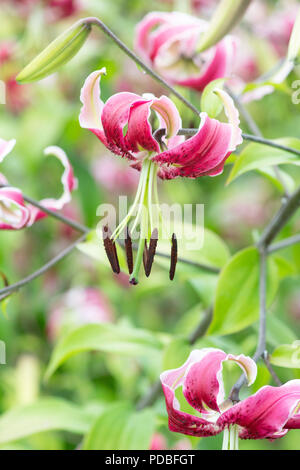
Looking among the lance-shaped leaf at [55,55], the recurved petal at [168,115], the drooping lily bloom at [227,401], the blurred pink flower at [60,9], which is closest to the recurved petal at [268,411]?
the drooping lily bloom at [227,401]

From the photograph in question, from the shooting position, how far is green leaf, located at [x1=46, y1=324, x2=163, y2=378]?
34.9 inches

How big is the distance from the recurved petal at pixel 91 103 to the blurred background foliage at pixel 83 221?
20.0 inches

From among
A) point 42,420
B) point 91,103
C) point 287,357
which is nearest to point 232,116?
point 91,103

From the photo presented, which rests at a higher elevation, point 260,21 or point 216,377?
point 260,21

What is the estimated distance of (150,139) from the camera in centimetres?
56

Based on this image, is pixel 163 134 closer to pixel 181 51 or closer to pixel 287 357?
pixel 287 357

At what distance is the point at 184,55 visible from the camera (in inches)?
34.5

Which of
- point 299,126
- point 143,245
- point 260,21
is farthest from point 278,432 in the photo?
point 260,21

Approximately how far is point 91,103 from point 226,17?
216mm

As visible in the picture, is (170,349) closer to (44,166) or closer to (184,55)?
(184,55)

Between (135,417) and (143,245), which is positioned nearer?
(143,245)

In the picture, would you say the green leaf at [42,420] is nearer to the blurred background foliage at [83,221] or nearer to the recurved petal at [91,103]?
the blurred background foliage at [83,221]

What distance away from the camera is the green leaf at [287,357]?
59 centimetres

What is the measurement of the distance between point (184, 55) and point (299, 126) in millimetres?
814
